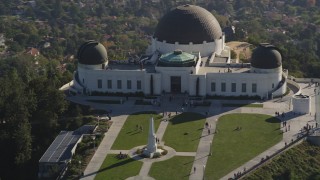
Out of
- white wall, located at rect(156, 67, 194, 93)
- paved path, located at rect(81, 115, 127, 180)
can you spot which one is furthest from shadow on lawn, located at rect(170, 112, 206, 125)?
white wall, located at rect(156, 67, 194, 93)

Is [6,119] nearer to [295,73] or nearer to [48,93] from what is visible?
[48,93]

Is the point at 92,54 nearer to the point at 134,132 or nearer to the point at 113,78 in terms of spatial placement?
the point at 113,78

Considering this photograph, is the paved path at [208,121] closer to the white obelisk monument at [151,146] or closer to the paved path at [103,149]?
the paved path at [103,149]

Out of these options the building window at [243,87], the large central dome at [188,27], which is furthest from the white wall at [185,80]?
the large central dome at [188,27]

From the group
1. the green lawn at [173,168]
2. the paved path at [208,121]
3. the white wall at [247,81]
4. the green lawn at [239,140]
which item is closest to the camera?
the green lawn at [173,168]

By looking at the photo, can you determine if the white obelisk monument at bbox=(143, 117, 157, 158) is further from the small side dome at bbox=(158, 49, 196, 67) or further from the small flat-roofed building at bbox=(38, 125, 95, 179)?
the small side dome at bbox=(158, 49, 196, 67)

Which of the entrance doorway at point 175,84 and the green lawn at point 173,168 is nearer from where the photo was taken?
the green lawn at point 173,168

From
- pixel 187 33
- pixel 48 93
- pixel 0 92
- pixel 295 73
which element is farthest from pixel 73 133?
pixel 295 73
